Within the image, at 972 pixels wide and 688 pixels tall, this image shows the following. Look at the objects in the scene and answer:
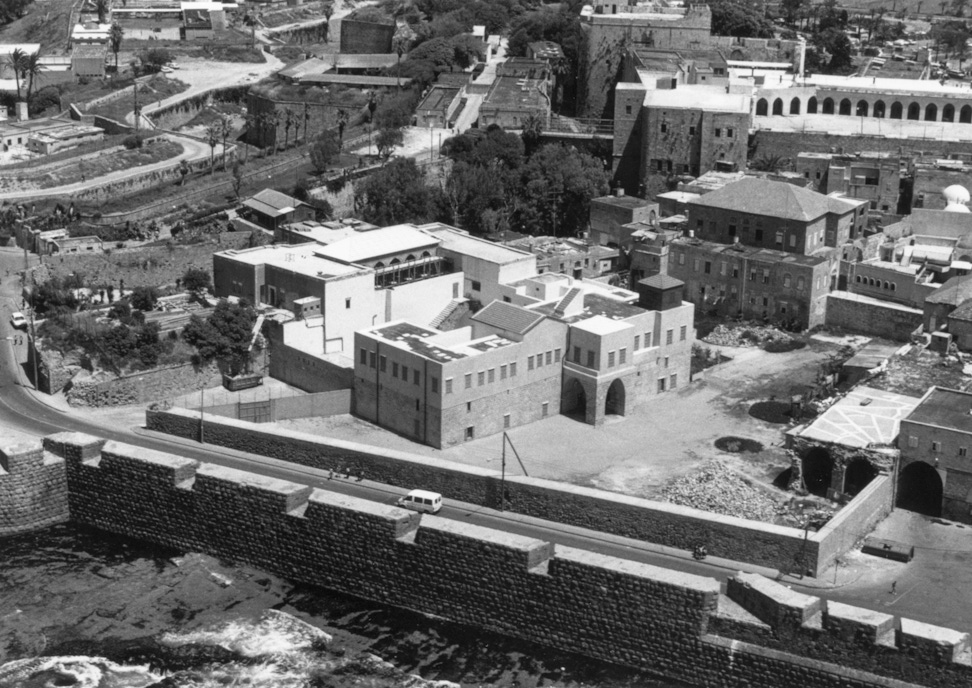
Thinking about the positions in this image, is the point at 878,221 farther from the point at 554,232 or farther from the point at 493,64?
the point at 493,64

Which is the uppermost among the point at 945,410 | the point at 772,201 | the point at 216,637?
the point at 772,201

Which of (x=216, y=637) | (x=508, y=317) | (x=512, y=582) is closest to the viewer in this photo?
(x=512, y=582)

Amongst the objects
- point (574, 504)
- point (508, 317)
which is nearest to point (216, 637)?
point (574, 504)

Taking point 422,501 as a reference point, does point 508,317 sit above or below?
above

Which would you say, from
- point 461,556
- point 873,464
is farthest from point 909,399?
point 461,556

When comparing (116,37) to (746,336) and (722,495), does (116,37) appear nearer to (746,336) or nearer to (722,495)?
(746,336)

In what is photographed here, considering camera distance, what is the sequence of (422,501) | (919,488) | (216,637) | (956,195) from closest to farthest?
(216,637)
(422,501)
(919,488)
(956,195)

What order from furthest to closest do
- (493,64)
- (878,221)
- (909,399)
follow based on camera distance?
(493,64)
(878,221)
(909,399)

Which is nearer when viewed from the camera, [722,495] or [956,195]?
[722,495]
